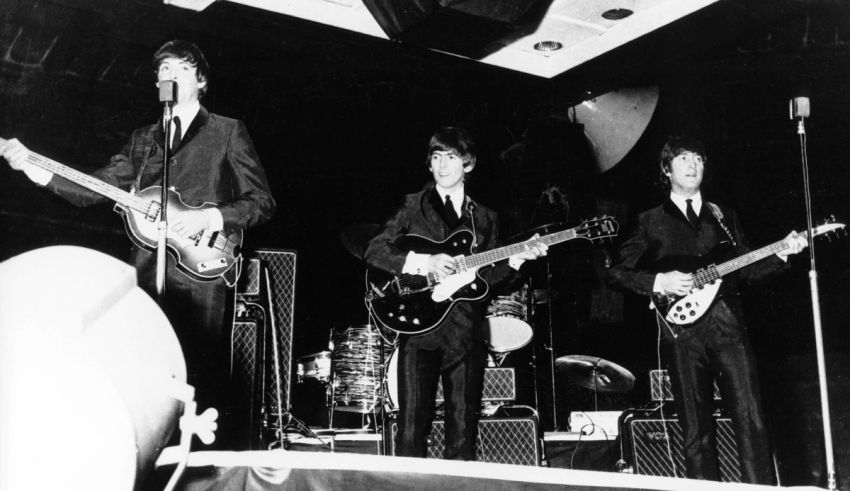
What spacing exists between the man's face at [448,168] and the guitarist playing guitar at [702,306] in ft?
3.80

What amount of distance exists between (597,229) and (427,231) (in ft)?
3.99

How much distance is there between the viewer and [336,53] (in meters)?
6.54

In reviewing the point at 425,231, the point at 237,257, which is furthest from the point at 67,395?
the point at 425,231

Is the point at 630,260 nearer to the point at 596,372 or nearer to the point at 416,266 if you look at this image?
the point at 416,266

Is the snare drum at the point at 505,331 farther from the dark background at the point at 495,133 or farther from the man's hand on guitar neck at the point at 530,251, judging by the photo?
the man's hand on guitar neck at the point at 530,251

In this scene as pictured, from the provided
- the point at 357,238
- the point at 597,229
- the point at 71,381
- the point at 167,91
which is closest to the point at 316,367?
the point at 357,238

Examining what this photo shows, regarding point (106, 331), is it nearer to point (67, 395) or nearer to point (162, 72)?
point (67, 395)

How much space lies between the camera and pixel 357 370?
5961 millimetres

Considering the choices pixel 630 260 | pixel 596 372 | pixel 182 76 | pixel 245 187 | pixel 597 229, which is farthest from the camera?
pixel 596 372

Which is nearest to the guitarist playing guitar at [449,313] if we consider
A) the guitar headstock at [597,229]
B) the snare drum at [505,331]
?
the guitar headstock at [597,229]

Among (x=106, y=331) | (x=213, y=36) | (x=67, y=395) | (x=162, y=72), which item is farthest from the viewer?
(x=213, y=36)

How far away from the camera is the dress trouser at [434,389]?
12.9 ft

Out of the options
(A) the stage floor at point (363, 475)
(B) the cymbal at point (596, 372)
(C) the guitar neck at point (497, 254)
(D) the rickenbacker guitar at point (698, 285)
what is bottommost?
(A) the stage floor at point (363, 475)

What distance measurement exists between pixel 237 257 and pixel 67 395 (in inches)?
107
